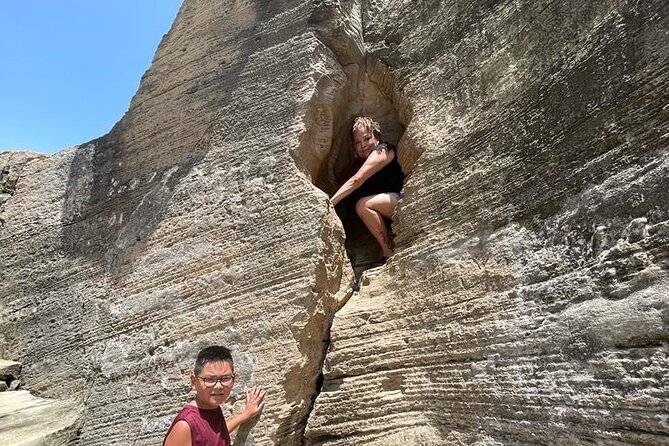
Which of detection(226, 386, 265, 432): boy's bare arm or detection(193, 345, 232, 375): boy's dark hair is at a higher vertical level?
detection(193, 345, 232, 375): boy's dark hair

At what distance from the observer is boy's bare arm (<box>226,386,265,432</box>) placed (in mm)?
3260

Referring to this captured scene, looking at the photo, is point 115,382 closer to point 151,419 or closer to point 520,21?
point 151,419

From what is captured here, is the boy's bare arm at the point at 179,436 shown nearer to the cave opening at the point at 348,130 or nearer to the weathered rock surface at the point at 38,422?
the weathered rock surface at the point at 38,422

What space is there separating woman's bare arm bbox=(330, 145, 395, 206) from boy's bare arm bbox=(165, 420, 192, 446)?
1834 mm

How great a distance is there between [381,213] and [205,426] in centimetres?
190

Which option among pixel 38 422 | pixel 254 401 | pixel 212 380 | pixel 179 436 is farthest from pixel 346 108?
pixel 38 422

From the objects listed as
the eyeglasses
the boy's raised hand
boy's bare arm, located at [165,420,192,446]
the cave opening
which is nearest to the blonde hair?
the cave opening

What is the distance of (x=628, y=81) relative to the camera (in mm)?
2699

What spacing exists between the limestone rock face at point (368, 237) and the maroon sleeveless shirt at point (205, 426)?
0.40 m

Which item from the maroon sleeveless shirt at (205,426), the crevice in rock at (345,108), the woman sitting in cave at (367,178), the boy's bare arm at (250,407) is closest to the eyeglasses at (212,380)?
the maroon sleeveless shirt at (205,426)

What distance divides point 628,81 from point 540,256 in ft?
2.99

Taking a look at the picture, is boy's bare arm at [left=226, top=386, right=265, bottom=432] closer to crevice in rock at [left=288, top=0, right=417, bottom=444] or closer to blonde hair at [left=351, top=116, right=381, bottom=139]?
crevice in rock at [left=288, top=0, right=417, bottom=444]

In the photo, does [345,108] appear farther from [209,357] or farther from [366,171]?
[209,357]

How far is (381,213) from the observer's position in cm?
408
